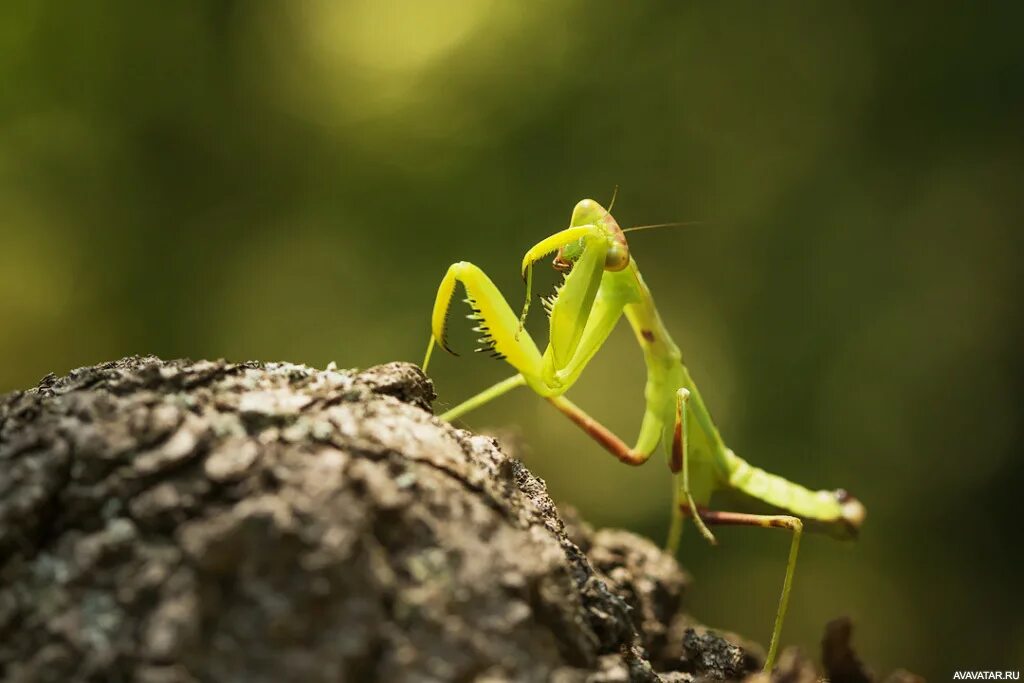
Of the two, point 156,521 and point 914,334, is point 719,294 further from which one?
point 156,521

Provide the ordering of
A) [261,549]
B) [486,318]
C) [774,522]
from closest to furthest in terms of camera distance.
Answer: [261,549] < [486,318] < [774,522]

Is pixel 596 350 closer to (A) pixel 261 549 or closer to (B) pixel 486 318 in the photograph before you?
(B) pixel 486 318

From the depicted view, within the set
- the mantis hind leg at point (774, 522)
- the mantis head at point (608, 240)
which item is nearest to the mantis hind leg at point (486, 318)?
the mantis head at point (608, 240)

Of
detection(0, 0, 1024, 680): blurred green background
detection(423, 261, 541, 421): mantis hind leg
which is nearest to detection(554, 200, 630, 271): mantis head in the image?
detection(423, 261, 541, 421): mantis hind leg

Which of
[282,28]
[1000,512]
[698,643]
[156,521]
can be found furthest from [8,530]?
[1000,512]

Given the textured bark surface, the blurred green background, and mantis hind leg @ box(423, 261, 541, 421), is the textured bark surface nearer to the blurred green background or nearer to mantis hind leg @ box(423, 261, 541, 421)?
mantis hind leg @ box(423, 261, 541, 421)

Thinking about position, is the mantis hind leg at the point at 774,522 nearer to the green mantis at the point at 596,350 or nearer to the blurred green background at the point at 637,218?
the green mantis at the point at 596,350

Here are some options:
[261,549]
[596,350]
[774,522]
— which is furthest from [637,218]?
[261,549]
